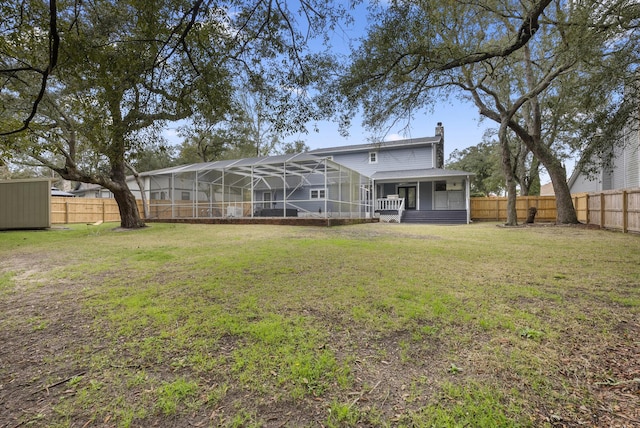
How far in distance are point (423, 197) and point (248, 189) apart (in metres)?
12.0

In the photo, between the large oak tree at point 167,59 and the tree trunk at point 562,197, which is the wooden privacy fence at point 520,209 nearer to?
the tree trunk at point 562,197

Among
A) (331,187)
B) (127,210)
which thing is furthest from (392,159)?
(127,210)

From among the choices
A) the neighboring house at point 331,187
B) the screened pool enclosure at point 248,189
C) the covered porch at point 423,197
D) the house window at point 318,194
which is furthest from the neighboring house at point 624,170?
the house window at point 318,194

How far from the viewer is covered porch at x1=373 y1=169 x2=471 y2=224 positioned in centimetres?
1869

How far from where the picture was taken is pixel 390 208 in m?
20.1

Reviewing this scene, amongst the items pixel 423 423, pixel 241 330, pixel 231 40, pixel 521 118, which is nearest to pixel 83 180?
pixel 231 40

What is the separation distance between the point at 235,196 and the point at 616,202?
1865 centimetres

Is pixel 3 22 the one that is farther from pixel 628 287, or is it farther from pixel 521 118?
Answer: pixel 521 118

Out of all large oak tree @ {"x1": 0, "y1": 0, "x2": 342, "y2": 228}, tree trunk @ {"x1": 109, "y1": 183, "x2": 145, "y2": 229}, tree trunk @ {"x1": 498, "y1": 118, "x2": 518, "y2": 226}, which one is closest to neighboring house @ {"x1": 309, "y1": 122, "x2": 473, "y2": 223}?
tree trunk @ {"x1": 498, "y1": 118, "x2": 518, "y2": 226}

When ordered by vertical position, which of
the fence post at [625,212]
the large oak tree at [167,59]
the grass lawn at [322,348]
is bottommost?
the grass lawn at [322,348]

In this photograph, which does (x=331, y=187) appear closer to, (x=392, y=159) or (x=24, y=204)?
(x=392, y=159)

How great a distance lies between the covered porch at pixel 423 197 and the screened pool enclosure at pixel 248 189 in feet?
4.79

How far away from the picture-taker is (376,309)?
3.16 metres

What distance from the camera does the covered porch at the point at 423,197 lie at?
1869 centimetres
